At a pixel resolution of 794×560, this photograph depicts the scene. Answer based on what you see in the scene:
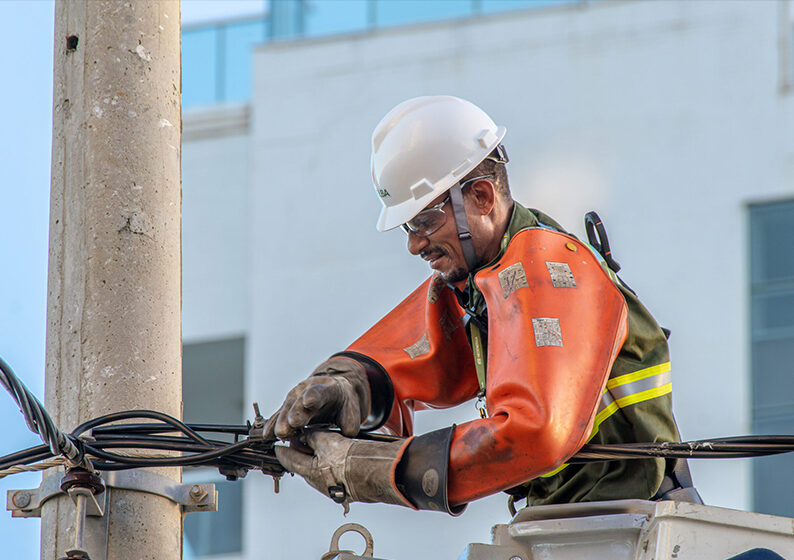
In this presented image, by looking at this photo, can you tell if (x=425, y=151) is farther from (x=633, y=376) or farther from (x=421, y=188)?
(x=633, y=376)

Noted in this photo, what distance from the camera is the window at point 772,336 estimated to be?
1717 centimetres

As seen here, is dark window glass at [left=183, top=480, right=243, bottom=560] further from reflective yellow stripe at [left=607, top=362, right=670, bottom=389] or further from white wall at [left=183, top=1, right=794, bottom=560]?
reflective yellow stripe at [left=607, top=362, right=670, bottom=389]

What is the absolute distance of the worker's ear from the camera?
5.91 metres

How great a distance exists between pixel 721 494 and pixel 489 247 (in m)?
11.9

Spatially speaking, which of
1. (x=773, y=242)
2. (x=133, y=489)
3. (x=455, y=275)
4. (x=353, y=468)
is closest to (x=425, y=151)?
(x=455, y=275)

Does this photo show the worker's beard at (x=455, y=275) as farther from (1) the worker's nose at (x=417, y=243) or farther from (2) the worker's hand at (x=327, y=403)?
(2) the worker's hand at (x=327, y=403)

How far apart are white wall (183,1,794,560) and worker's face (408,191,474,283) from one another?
11.7m

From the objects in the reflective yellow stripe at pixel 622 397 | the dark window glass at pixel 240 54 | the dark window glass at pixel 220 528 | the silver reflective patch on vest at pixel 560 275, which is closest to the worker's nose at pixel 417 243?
the silver reflective patch on vest at pixel 560 275

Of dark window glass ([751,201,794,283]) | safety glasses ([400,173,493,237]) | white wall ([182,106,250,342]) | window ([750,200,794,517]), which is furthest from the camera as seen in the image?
white wall ([182,106,250,342])

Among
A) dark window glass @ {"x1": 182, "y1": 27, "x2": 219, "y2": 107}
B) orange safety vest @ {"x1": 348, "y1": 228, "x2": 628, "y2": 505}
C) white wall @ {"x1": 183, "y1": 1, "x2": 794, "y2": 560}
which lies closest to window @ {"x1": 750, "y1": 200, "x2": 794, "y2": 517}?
Result: white wall @ {"x1": 183, "y1": 1, "x2": 794, "y2": 560}

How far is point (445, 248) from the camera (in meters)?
5.91

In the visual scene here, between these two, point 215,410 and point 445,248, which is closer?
point 445,248

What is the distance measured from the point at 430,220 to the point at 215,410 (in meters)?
16.5

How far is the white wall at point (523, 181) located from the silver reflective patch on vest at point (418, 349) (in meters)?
11.2
